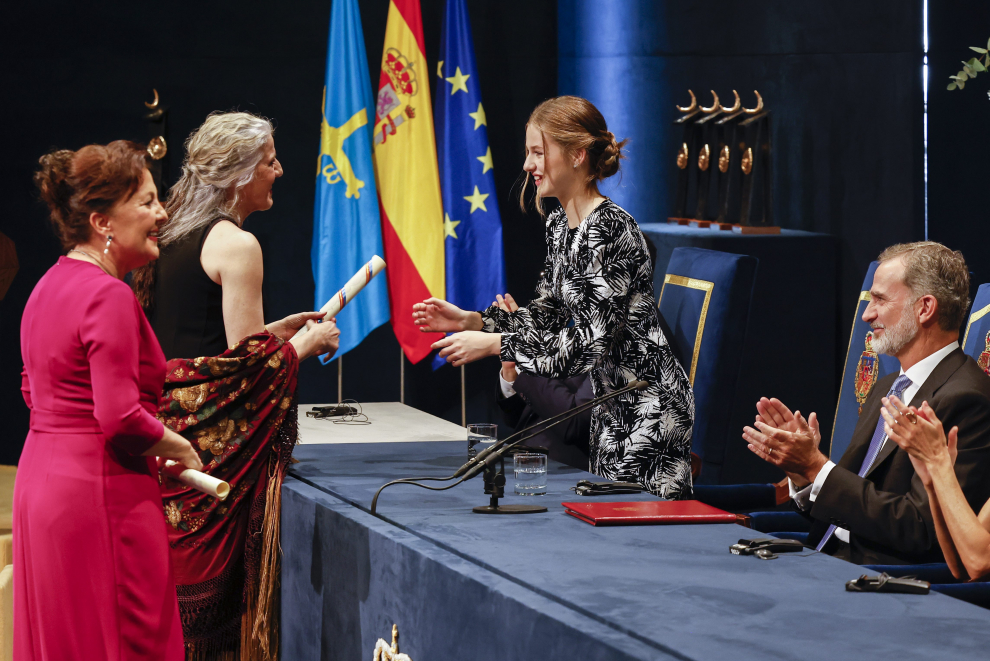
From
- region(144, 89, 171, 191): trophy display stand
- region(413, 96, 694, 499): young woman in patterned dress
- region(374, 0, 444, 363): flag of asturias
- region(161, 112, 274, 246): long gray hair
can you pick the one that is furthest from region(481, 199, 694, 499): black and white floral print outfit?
region(144, 89, 171, 191): trophy display stand

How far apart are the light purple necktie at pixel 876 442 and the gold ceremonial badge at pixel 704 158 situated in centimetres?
223

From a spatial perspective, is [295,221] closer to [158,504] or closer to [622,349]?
[622,349]

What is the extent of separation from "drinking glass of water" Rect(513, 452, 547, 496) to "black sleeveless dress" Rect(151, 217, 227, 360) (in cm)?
70

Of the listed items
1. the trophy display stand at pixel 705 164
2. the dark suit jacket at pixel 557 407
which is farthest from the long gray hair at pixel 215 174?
the trophy display stand at pixel 705 164

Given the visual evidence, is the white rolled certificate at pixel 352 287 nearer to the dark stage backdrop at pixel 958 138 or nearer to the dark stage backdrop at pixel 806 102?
the dark stage backdrop at pixel 806 102

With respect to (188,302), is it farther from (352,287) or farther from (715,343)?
(715,343)

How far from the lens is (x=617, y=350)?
101 inches

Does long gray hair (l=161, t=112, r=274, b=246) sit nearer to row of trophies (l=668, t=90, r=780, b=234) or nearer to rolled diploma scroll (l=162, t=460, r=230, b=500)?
rolled diploma scroll (l=162, t=460, r=230, b=500)

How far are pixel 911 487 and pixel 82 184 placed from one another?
1589mm

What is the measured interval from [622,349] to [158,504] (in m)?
1.08

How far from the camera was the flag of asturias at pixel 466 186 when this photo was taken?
16.6ft

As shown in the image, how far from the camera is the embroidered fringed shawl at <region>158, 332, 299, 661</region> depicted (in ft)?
7.65

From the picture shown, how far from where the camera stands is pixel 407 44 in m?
5.04

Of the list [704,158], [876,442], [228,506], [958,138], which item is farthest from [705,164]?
[228,506]
